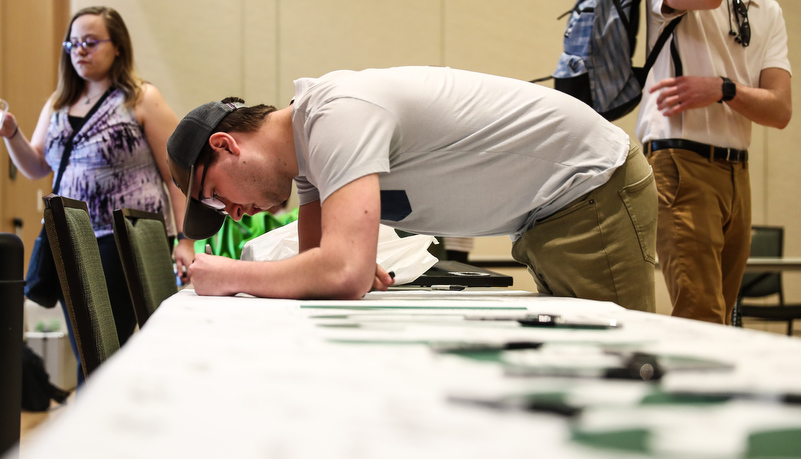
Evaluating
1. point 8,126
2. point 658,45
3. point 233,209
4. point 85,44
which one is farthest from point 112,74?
point 658,45

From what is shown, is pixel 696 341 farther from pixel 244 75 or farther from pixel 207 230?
pixel 244 75

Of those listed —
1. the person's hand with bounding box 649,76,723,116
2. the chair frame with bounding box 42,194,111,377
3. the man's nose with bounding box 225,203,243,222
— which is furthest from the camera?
the person's hand with bounding box 649,76,723,116

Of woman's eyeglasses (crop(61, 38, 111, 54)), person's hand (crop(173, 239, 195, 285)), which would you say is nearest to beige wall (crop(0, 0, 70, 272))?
woman's eyeglasses (crop(61, 38, 111, 54))

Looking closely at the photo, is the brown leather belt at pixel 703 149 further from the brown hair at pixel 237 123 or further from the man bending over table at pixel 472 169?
the brown hair at pixel 237 123

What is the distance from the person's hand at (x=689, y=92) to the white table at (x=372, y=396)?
1145mm

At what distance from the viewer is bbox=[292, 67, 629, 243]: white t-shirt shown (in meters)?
1.06

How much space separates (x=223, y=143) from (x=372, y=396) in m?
0.85

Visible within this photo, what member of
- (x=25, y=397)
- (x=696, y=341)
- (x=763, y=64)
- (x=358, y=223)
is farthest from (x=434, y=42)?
(x=696, y=341)

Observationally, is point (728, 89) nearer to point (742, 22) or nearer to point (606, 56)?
point (742, 22)

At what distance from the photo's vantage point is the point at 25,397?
2.48 meters

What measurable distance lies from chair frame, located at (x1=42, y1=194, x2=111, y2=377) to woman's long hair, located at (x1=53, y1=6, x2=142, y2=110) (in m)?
1.19

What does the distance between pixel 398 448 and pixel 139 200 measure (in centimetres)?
191

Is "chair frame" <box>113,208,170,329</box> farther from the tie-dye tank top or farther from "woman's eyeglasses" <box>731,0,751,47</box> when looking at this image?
"woman's eyeglasses" <box>731,0,751,47</box>

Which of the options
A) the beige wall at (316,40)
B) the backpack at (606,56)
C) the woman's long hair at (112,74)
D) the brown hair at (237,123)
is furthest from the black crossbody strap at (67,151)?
the beige wall at (316,40)
